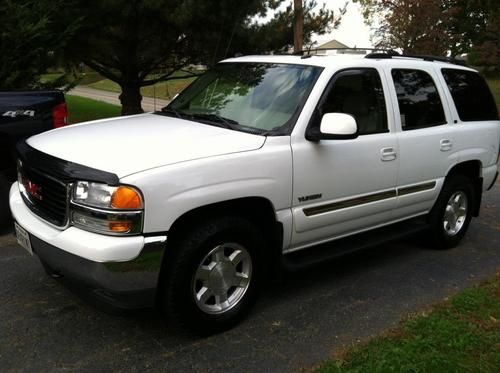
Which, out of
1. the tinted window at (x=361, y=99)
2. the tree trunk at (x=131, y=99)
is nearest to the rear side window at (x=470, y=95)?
the tinted window at (x=361, y=99)

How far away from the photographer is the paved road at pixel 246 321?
3.26 meters

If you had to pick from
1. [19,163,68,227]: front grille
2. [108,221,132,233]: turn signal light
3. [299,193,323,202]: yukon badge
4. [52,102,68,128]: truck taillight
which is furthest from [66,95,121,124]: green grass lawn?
[108,221,132,233]: turn signal light

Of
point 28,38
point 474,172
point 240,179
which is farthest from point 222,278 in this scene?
point 28,38

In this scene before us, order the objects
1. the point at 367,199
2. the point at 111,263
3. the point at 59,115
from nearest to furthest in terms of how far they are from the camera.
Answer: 1. the point at 111,263
2. the point at 367,199
3. the point at 59,115

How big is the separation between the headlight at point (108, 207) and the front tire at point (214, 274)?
15.3 inches

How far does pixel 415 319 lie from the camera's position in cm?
375

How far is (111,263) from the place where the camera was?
9.70 ft

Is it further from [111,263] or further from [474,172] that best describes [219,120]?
[474,172]

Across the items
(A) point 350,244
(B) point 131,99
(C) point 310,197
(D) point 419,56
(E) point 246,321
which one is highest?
(D) point 419,56

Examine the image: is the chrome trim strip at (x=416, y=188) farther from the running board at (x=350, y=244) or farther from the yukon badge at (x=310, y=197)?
the yukon badge at (x=310, y=197)

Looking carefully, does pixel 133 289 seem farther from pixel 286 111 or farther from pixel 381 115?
pixel 381 115

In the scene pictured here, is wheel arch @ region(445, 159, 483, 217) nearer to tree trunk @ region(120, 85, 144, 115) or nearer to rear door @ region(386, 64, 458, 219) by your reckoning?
rear door @ region(386, 64, 458, 219)

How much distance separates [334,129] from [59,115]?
290 centimetres

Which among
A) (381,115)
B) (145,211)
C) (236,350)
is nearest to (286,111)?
(381,115)
